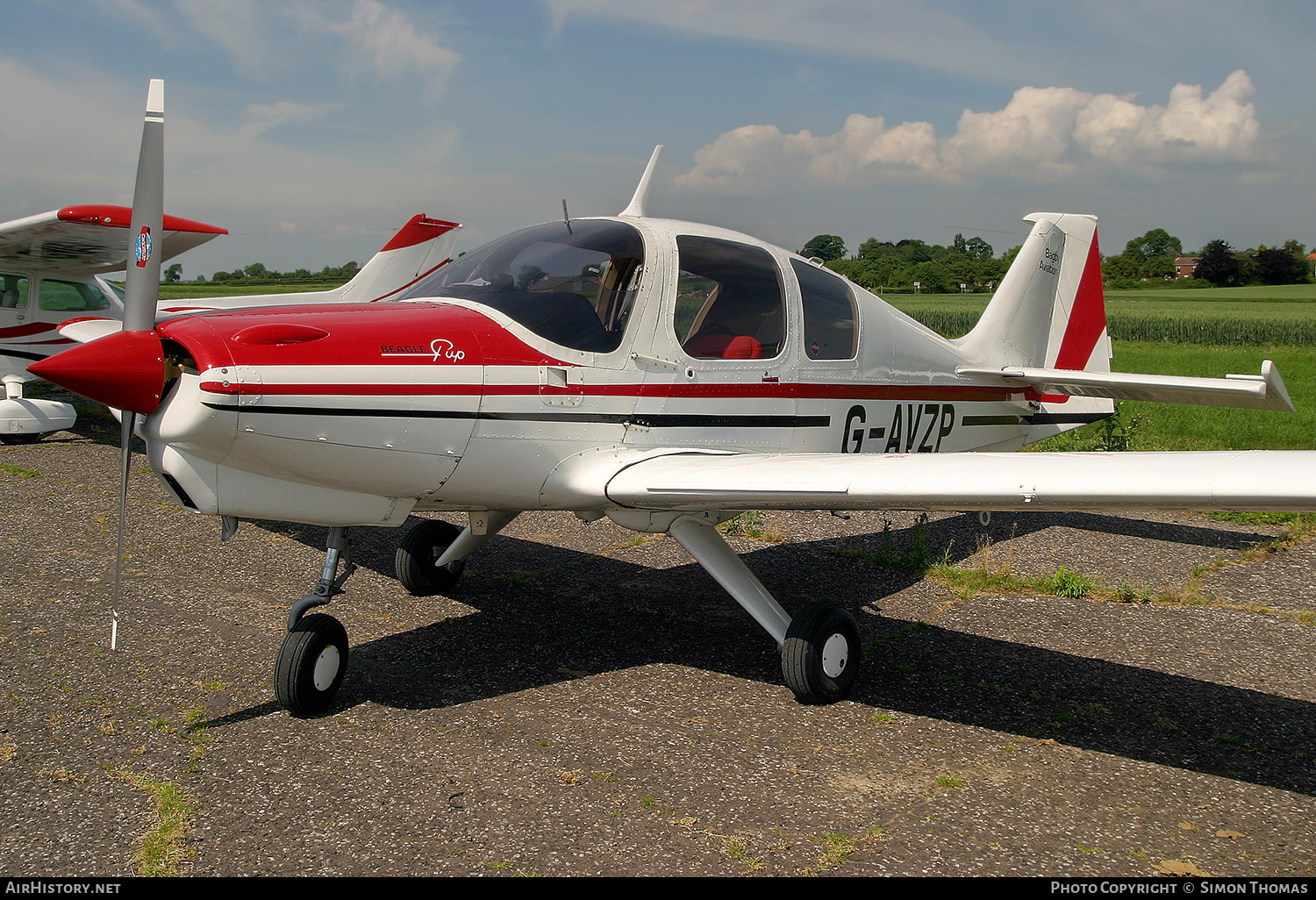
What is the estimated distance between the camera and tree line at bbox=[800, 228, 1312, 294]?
56.1 metres

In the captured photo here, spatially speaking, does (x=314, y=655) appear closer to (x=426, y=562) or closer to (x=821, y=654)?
(x=426, y=562)

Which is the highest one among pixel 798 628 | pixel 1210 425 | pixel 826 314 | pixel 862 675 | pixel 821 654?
pixel 826 314

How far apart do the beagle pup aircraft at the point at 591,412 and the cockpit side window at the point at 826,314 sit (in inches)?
0.7

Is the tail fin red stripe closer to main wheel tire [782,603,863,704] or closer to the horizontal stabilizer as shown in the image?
the horizontal stabilizer

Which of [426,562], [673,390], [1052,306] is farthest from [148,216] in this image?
[1052,306]

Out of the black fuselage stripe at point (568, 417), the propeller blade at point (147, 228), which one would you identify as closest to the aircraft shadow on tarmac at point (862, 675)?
the black fuselage stripe at point (568, 417)

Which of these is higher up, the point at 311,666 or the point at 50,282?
the point at 50,282

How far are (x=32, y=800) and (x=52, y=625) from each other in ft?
7.03

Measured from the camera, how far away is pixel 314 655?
160 inches

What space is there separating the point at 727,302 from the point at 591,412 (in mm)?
1058

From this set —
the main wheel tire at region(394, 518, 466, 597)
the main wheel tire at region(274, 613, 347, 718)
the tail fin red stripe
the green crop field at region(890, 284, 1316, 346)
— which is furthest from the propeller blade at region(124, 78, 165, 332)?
the green crop field at region(890, 284, 1316, 346)

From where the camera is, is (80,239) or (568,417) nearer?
(568,417)

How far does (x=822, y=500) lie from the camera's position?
400 cm

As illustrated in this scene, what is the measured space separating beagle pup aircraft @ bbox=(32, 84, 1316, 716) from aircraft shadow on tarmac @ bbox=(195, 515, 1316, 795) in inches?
18.4
